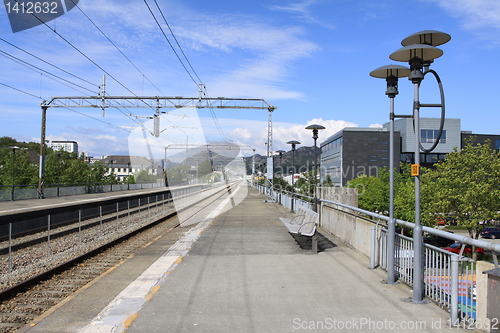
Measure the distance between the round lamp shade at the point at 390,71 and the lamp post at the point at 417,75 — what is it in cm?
100

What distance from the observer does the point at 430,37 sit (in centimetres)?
623

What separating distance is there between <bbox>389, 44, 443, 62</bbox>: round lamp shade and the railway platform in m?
3.70

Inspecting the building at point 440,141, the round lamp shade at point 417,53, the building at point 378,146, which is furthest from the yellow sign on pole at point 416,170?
the building at point 440,141

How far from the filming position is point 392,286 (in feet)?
22.4

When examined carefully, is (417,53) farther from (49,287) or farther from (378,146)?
(378,146)

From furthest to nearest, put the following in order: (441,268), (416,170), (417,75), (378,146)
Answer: (378,146), (417,75), (416,170), (441,268)

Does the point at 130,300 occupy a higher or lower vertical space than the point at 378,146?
lower

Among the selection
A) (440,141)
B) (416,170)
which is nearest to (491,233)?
(440,141)

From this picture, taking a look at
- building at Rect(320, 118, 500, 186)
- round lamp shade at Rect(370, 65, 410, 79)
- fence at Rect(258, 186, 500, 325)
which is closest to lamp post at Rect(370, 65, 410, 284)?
round lamp shade at Rect(370, 65, 410, 79)

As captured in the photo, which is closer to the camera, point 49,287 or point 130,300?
point 130,300

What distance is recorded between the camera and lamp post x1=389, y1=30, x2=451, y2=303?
595 centimetres

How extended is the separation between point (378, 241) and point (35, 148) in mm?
128312

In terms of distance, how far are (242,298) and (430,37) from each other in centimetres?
492

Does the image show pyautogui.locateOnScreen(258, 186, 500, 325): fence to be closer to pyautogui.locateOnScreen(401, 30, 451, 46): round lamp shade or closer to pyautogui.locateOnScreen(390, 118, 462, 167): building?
pyautogui.locateOnScreen(401, 30, 451, 46): round lamp shade
